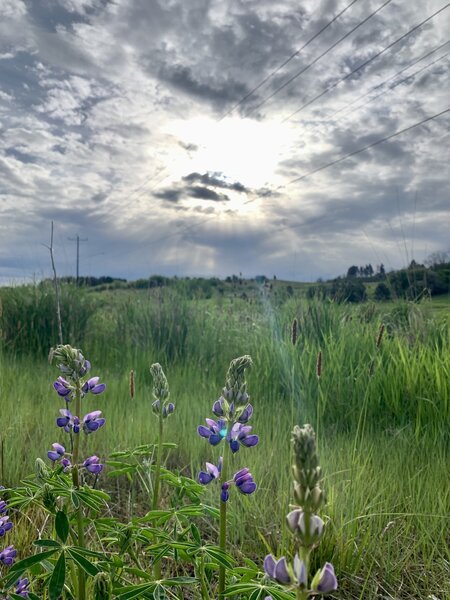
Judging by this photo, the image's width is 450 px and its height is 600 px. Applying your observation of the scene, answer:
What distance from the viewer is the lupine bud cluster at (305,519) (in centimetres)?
95

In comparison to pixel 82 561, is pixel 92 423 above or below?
above

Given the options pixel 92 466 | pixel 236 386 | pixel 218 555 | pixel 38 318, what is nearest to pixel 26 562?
pixel 92 466

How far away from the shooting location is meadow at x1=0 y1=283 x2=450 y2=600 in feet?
10.0

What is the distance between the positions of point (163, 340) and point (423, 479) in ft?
A: 19.1

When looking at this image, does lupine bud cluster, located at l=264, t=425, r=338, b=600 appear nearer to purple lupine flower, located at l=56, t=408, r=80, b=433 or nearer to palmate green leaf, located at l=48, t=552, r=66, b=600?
palmate green leaf, located at l=48, t=552, r=66, b=600

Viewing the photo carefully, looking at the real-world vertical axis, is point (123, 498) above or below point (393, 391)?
below

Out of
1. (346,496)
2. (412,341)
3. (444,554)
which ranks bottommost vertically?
(444,554)

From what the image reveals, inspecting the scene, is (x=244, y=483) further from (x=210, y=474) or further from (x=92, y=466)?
(x=92, y=466)

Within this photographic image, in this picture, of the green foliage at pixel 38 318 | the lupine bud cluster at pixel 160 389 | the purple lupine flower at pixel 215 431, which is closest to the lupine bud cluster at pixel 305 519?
the purple lupine flower at pixel 215 431

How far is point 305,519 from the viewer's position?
0.96m

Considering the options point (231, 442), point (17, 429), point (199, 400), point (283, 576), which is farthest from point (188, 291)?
point (283, 576)

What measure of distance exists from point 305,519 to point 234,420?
0.79 meters

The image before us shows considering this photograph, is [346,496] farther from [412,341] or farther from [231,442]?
[412,341]

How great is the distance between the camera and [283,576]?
3.30 ft
